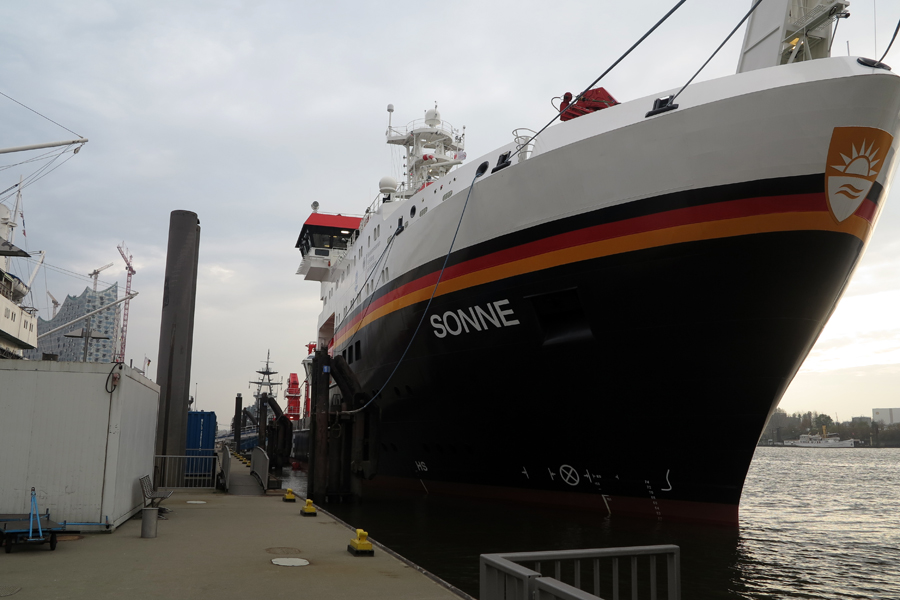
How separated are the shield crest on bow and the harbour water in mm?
4687

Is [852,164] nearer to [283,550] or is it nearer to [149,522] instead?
[283,550]

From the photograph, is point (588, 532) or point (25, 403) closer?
point (25, 403)

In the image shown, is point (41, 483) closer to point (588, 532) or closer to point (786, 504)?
point (588, 532)

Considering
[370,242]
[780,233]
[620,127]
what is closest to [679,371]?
[780,233]

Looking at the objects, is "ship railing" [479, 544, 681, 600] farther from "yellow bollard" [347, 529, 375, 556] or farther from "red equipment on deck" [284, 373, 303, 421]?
"red equipment on deck" [284, 373, 303, 421]

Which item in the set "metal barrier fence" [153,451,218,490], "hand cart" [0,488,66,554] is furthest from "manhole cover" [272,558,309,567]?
"metal barrier fence" [153,451,218,490]

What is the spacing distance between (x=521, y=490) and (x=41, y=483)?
29.4ft

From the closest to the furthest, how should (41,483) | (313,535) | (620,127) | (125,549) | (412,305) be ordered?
(125,549), (41,483), (313,535), (620,127), (412,305)

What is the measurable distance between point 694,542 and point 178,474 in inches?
463

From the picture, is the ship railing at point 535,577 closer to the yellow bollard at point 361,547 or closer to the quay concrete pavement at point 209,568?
the quay concrete pavement at point 209,568

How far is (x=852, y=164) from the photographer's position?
9766mm

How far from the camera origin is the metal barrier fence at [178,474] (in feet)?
48.3

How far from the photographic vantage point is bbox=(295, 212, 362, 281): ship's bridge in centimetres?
3447

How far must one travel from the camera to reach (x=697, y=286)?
10.5 metres
